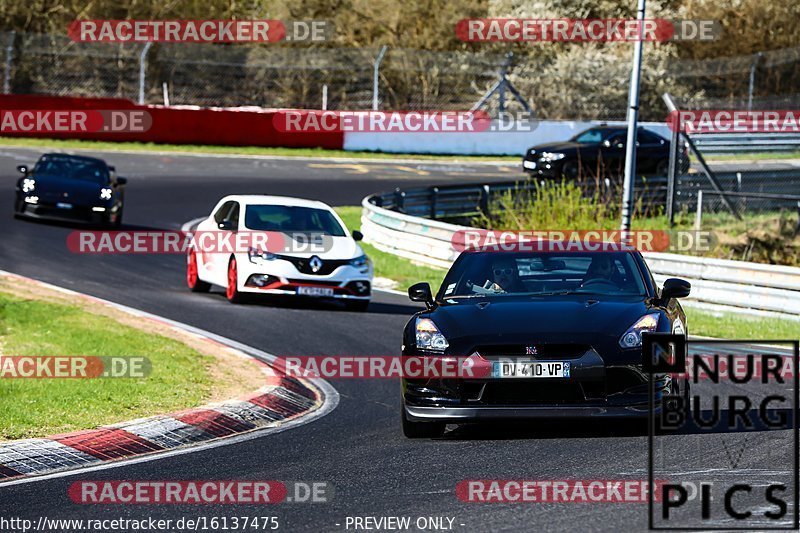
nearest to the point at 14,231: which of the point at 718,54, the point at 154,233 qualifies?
the point at 154,233

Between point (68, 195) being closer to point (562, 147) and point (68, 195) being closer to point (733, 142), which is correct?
point (562, 147)

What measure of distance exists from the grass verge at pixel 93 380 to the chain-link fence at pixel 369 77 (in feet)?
85.7

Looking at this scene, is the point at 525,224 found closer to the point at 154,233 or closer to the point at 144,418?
the point at 154,233

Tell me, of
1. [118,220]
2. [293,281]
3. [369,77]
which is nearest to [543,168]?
[118,220]

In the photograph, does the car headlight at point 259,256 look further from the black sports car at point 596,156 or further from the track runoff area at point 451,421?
the black sports car at point 596,156

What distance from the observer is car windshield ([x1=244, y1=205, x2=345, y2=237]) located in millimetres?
18828

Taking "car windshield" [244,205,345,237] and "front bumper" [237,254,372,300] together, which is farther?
"car windshield" [244,205,345,237]

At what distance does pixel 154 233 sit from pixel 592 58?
29746 mm

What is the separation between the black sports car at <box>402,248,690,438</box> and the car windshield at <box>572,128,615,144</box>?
24293mm

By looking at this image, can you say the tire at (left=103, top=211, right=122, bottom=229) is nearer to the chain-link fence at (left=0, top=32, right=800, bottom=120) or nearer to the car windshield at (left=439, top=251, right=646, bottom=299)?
the chain-link fence at (left=0, top=32, right=800, bottom=120)

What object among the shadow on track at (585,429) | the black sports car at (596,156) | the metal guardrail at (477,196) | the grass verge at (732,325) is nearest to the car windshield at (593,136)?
the black sports car at (596,156)

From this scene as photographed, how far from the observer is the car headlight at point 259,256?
18.1 m

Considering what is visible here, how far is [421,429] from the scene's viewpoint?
9.77m

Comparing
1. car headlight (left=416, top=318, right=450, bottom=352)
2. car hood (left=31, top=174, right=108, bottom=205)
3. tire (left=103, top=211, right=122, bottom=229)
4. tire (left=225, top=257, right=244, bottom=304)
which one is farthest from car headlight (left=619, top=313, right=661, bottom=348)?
tire (left=103, top=211, right=122, bottom=229)
